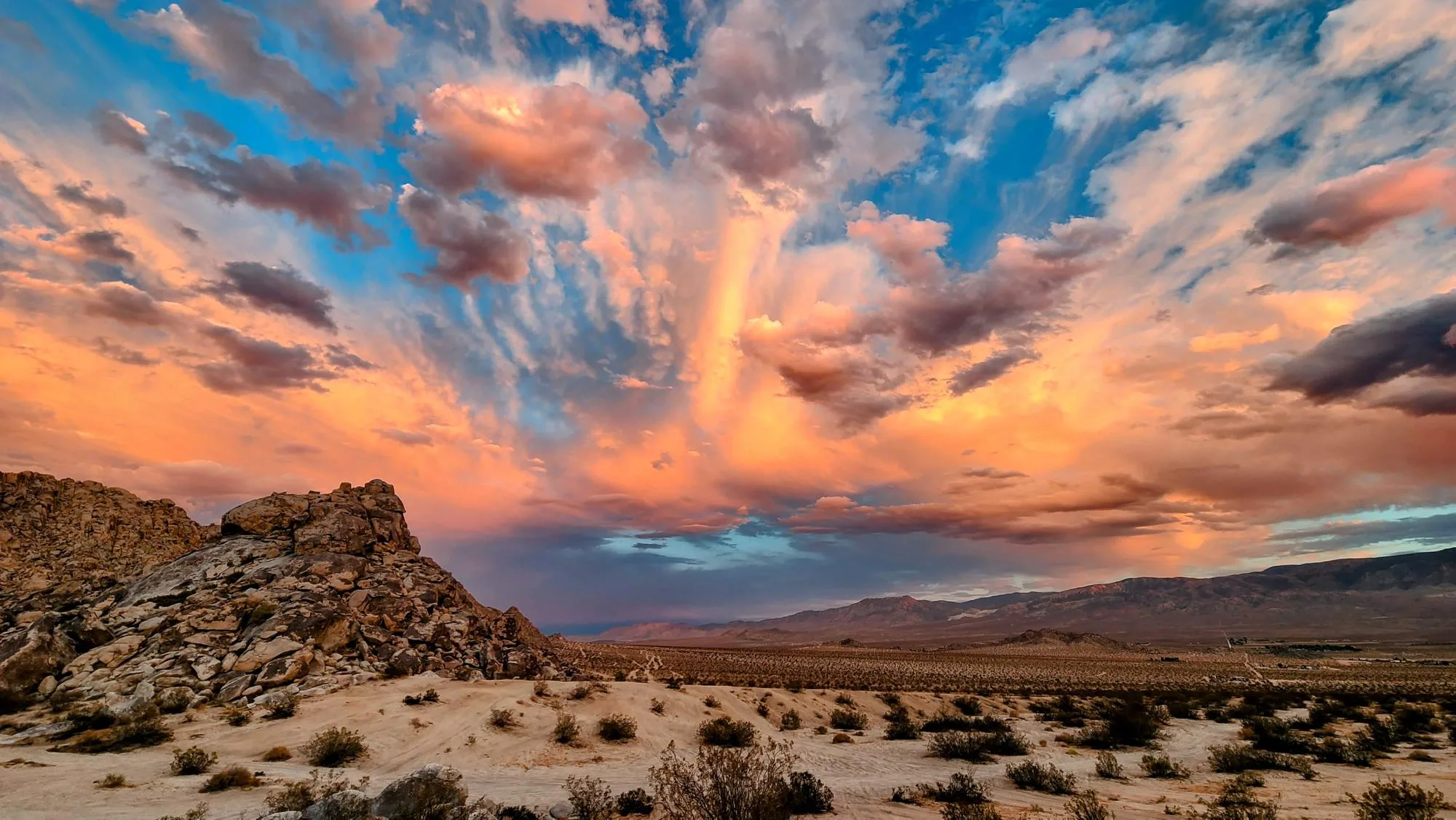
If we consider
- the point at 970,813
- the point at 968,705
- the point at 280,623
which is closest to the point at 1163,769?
the point at 970,813

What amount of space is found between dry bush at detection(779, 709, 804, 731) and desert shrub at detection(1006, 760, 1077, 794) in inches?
475

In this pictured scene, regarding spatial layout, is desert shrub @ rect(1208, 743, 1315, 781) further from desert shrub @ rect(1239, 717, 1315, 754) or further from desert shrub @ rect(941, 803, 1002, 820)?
desert shrub @ rect(941, 803, 1002, 820)

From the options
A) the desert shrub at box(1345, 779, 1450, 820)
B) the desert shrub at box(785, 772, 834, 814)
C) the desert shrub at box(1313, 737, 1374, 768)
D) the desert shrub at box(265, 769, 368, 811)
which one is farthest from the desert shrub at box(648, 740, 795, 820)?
the desert shrub at box(1313, 737, 1374, 768)

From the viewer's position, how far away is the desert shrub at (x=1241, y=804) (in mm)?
9992

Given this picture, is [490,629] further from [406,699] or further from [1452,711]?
[1452,711]

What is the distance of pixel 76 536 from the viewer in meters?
39.3

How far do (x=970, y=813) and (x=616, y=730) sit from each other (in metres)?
14.2

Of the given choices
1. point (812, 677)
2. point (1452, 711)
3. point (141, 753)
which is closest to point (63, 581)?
point (141, 753)

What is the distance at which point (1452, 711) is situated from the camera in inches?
1182

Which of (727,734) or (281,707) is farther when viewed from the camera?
(727,734)

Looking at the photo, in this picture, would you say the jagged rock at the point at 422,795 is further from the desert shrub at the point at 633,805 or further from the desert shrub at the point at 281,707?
the desert shrub at the point at 281,707

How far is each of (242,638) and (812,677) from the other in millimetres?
36735

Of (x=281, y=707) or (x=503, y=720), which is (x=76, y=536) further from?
(x=503, y=720)

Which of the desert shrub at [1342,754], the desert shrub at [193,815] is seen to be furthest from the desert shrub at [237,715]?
the desert shrub at [1342,754]
